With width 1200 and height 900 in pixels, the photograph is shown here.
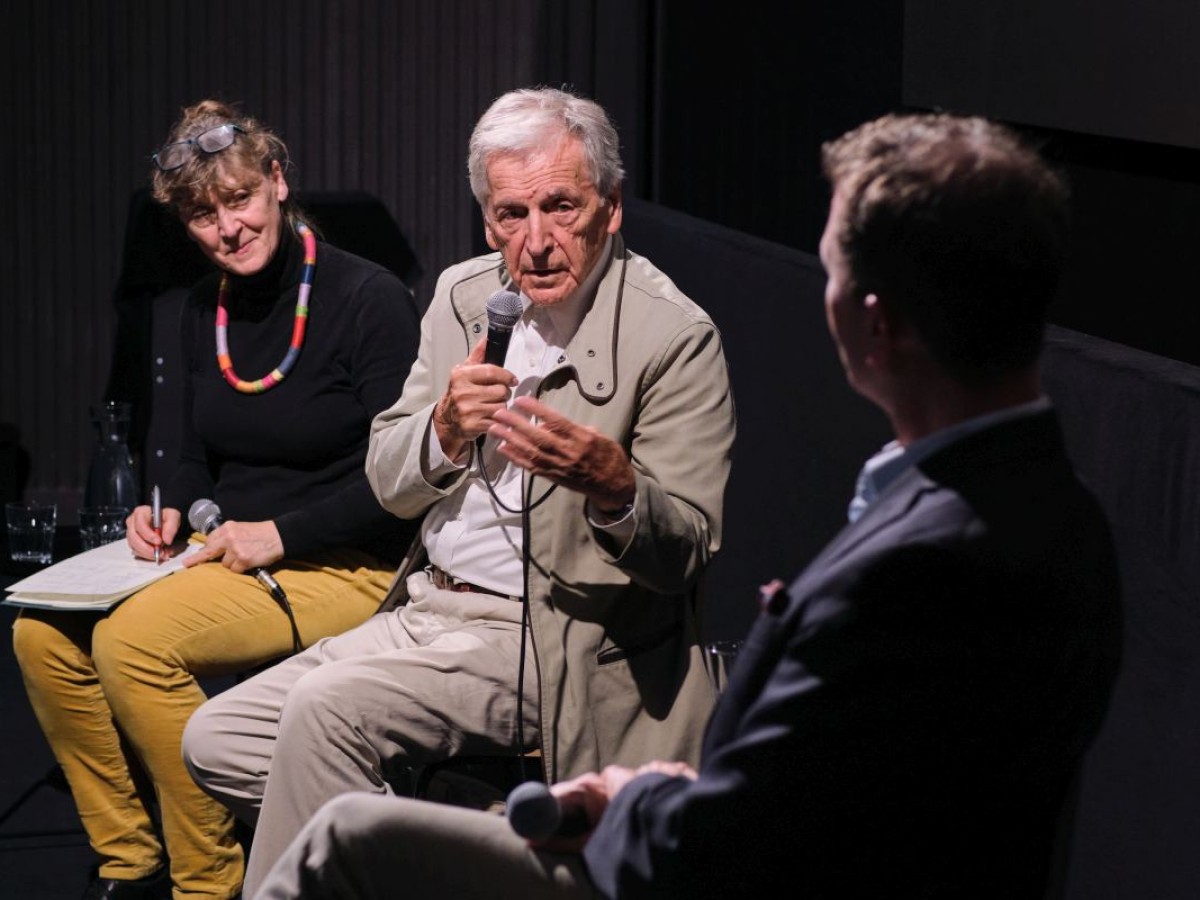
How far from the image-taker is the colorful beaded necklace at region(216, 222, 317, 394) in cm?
307

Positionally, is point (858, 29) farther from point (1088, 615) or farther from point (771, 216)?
point (1088, 615)

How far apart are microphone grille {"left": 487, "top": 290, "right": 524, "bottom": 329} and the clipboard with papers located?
101cm

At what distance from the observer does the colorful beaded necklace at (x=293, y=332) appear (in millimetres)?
3068

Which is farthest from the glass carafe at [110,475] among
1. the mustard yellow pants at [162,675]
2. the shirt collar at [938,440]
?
the shirt collar at [938,440]

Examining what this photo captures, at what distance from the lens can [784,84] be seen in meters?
5.12

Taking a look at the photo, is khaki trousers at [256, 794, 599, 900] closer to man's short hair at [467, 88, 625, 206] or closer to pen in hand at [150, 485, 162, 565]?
man's short hair at [467, 88, 625, 206]

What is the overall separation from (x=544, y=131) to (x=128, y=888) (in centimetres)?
148

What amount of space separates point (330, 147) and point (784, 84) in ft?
4.86

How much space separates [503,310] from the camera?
2227 mm

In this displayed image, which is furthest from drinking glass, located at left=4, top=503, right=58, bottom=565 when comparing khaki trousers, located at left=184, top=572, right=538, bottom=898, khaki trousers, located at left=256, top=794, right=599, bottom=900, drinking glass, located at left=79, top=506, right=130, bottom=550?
khaki trousers, located at left=256, top=794, right=599, bottom=900

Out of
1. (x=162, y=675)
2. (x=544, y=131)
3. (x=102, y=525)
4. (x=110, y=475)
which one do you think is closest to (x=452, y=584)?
(x=162, y=675)

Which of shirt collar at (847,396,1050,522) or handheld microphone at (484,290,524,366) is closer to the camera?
shirt collar at (847,396,1050,522)

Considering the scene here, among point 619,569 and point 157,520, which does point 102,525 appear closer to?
point 157,520

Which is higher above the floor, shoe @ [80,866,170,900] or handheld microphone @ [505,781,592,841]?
handheld microphone @ [505,781,592,841]
